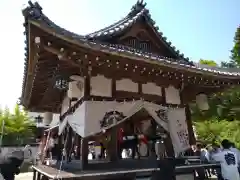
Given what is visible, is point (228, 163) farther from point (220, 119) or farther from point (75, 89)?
point (220, 119)

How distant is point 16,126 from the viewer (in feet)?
90.4

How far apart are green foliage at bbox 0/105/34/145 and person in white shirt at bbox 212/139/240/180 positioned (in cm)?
2371

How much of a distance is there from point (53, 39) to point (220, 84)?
6.25 m

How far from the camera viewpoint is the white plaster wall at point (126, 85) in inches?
288

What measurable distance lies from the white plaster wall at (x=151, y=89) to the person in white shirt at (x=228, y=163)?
9.00ft

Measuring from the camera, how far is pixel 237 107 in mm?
22031

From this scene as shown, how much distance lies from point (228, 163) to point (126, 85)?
12.5 ft

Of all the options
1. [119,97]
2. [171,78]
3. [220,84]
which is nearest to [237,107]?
[220,84]

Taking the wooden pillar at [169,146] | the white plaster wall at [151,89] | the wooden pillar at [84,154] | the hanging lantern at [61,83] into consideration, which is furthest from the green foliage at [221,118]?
the wooden pillar at [84,154]

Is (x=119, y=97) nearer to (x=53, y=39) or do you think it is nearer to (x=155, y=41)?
(x=53, y=39)

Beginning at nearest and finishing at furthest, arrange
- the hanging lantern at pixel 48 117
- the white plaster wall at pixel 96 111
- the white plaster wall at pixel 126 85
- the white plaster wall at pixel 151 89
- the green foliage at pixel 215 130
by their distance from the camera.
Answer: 1. the white plaster wall at pixel 96 111
2. the white plaster wall at pixel 126 85
3. the white plaster wall at pixel 151 89
4. the hanging lantern at pixel 48 117
5. the green foliage at pixel 215 130

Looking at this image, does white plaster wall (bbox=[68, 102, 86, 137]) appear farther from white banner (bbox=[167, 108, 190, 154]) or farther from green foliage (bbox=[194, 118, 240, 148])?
green foliage (bbox=[194, 118, 240, 148])

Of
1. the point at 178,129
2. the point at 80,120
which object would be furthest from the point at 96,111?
the point at 178,129

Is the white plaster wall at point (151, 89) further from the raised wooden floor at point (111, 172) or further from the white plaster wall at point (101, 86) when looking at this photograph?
the raised wooden floor at point (111, 172)
